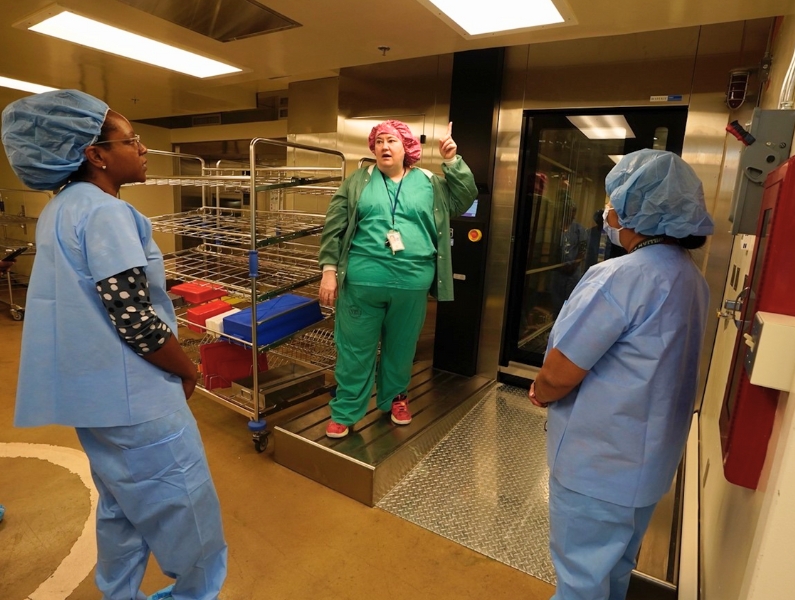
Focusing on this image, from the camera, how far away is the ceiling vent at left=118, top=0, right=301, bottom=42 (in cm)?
222

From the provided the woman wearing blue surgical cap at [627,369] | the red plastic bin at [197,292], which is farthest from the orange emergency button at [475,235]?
the woman wearing blue surgical cap at [627,369]

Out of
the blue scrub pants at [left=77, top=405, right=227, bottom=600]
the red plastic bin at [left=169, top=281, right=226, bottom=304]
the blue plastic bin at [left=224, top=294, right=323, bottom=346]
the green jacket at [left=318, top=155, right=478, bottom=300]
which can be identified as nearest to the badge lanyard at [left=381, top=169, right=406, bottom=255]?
the green jacket at [left=318, top=155, right=478, bottom=300]

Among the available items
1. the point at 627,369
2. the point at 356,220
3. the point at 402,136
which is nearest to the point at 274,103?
the point at 402,136

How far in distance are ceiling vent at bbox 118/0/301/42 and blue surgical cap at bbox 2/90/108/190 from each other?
4.56ft

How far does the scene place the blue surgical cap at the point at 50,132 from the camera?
1122 millimetres

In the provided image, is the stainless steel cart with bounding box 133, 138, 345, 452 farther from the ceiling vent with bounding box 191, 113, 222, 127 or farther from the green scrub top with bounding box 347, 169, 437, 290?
the ceiling vent with bounding box 191, 113, 222, 127

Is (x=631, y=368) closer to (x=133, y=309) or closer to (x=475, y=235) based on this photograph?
(x=133, y=309)

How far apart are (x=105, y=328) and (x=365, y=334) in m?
Answer: 1.30

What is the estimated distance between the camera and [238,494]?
2.23m

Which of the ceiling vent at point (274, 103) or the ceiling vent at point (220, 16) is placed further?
the ceiling vent at point (274, 103)

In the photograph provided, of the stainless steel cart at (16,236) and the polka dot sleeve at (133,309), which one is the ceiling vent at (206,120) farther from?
the polka dot sleeve at (133,309)

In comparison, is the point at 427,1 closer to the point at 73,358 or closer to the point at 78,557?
the point at 73,358

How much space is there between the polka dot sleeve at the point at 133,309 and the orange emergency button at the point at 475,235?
2.45 meters

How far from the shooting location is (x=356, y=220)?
7.57 ft
